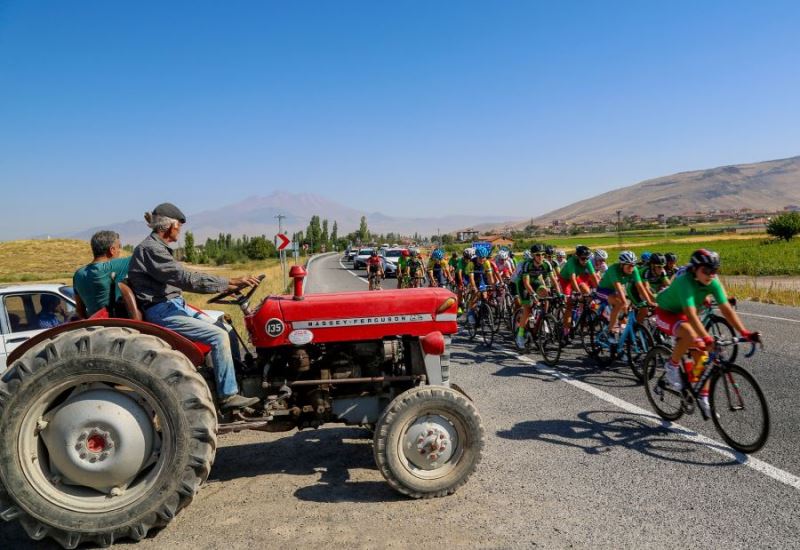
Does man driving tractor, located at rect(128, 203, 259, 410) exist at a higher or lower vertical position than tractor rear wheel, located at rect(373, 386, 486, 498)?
higher

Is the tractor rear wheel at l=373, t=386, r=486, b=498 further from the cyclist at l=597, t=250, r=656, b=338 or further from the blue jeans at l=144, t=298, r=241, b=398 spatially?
the cyclist at l=597, t=250, r=656, b=338

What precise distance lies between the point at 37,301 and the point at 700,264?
7851 mm

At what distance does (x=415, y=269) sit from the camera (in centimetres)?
1702

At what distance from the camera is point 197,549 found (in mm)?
3635

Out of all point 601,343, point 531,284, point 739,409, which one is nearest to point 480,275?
point 531,284

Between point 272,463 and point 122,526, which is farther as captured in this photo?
point 272,463

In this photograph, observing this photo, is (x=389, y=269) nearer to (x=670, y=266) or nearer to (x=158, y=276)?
(x=670, y=266)

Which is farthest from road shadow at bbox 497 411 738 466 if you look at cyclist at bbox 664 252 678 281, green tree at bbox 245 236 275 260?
green tree at bbox 245 236 275 260

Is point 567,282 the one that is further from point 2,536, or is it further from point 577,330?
point 2,536

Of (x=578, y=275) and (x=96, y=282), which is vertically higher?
(x=96, y=282)

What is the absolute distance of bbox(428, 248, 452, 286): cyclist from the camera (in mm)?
16312

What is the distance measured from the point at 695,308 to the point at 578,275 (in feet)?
15.0

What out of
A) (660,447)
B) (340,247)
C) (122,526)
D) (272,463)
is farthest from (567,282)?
(340,247)

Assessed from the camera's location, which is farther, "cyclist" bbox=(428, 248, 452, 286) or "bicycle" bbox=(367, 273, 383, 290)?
"bicycle" bbox=(367, 273, 383, 290)
